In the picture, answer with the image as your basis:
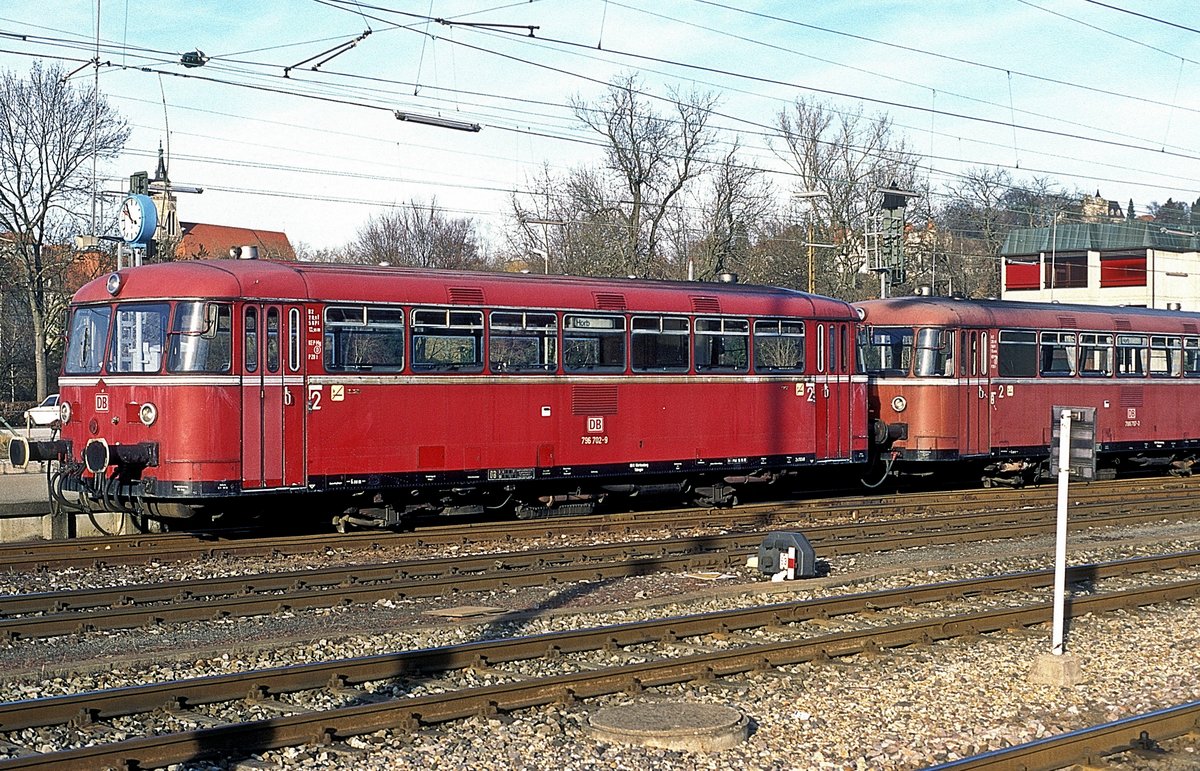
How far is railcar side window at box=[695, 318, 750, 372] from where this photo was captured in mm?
19375

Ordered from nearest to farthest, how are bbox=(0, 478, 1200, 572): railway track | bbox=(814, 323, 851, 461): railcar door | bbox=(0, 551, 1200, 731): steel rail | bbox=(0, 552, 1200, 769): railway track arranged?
bbox=(0, 552, 1200, 769): railway track
bbox=(0, 551, 1200, 731): steel rail
bbox=(0, 478, 1200, 572): railway track
bbox=(814, 323, 851, 461): railcar door

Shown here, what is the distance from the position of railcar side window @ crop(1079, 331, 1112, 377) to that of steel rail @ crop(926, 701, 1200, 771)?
17834mm

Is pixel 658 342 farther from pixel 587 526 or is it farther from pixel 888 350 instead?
pixel 888 350

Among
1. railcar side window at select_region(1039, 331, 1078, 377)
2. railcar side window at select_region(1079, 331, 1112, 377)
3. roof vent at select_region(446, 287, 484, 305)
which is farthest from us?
railcar side window at select_region(1079, 331, 1112, 377)

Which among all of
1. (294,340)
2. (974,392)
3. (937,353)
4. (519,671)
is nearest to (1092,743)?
(519,671)

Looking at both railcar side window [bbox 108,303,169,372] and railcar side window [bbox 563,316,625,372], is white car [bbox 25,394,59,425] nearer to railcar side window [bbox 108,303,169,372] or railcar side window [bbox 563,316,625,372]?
railcar side window [bbox 108,303,169,372]

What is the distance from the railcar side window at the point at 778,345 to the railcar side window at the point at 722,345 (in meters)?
0.25

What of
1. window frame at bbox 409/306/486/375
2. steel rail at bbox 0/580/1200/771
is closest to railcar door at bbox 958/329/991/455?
window frame at bbox 409/306/486/375

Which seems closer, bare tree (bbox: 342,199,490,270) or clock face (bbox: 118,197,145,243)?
clock face (bbox: 118,197,145,243)

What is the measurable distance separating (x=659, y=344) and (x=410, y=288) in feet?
13.5

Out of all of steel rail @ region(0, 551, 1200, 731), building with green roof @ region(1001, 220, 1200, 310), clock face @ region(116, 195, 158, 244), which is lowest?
steel rail @ region(0, 551, 1200, 731)

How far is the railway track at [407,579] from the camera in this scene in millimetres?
11195

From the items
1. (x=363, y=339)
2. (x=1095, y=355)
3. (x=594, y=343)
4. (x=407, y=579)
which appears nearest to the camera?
(x=407, y=579)

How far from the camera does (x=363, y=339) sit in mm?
15977
